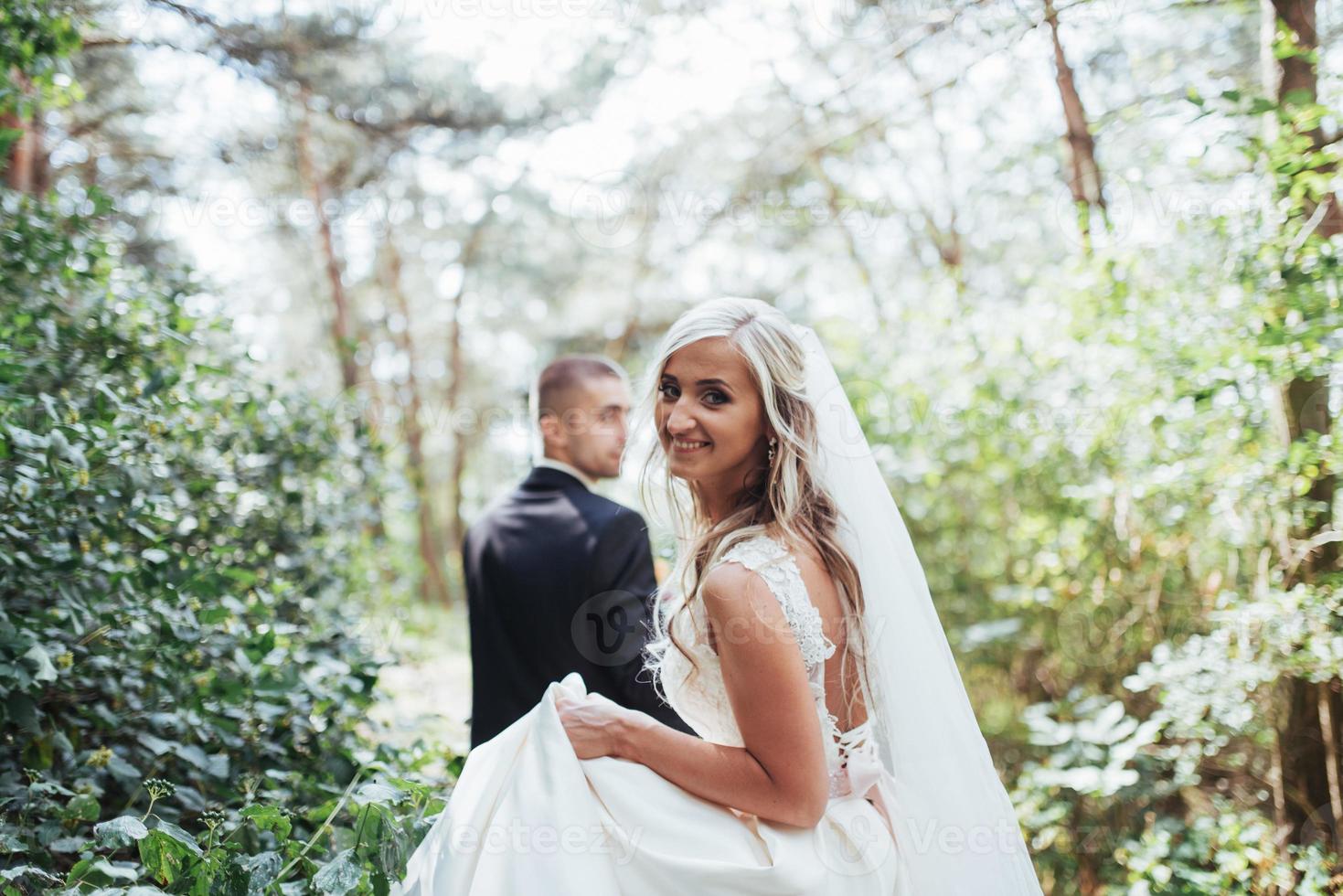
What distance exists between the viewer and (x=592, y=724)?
1.85m

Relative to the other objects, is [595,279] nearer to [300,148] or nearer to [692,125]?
[692,125]

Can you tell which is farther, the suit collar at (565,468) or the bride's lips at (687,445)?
the suit collar at (565,468)

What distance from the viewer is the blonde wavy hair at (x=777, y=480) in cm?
196

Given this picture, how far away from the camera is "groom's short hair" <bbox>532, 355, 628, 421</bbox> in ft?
12.0

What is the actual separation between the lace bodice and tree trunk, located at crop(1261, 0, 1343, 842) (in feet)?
6.38

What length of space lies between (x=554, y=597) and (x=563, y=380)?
0.96m

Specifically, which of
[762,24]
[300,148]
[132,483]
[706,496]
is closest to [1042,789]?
[706,496]

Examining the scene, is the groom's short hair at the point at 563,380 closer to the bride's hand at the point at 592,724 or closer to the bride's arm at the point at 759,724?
the bride's hand at the point at 592,724

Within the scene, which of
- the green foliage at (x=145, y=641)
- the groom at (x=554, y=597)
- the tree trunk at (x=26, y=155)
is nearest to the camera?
the green foliage at (x=145, y=641)

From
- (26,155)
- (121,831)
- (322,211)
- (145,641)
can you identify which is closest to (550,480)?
(145,641)

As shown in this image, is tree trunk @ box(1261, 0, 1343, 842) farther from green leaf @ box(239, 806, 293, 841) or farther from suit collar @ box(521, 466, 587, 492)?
green leaf @ box(239, 806, 293, 841)

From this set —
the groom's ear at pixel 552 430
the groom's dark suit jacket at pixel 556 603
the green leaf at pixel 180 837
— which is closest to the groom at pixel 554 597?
the groom's dark suit jacket at pixel 556 603

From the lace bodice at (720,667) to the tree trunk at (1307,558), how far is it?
1.95 m

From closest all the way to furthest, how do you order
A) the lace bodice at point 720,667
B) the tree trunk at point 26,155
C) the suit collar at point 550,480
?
the lace bodice at point 720,667
the suit collar at point 550,480
the tree trunk at point 26,155
